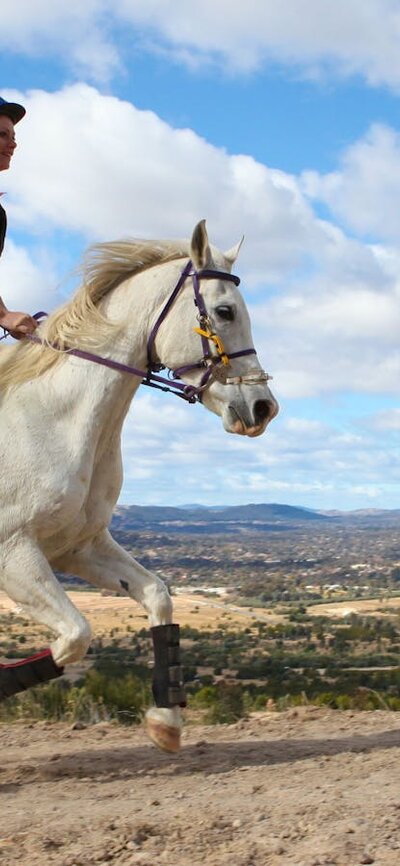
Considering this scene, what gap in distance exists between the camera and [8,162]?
262 inches

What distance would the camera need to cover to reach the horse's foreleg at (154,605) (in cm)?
604

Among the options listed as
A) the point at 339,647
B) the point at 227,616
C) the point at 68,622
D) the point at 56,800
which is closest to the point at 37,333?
the point at 68,622

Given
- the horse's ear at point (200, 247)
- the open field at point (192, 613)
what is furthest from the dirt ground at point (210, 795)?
the open field at point (192, 613)

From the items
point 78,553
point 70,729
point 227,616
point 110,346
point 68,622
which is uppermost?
point 110,346

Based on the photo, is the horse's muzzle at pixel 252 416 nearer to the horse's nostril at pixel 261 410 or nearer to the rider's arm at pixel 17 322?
the horse's nostril at pixel 261 410

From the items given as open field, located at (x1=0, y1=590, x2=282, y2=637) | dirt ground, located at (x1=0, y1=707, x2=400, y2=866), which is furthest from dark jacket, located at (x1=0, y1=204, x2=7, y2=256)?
open field, located at (x1=0, y1=590, x2=282, y2=637)

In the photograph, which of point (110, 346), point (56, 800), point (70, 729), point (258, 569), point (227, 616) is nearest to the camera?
point (56, 800)

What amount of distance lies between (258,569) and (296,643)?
6842 centimetres

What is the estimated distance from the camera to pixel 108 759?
6.80 m

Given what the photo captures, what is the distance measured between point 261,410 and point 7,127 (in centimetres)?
275

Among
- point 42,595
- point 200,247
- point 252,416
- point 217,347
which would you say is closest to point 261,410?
point 252,416

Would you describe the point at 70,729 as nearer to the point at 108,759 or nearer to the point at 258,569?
the point at 108,759

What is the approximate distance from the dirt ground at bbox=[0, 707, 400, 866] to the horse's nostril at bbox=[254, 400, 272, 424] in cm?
222

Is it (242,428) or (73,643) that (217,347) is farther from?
(73,643)
